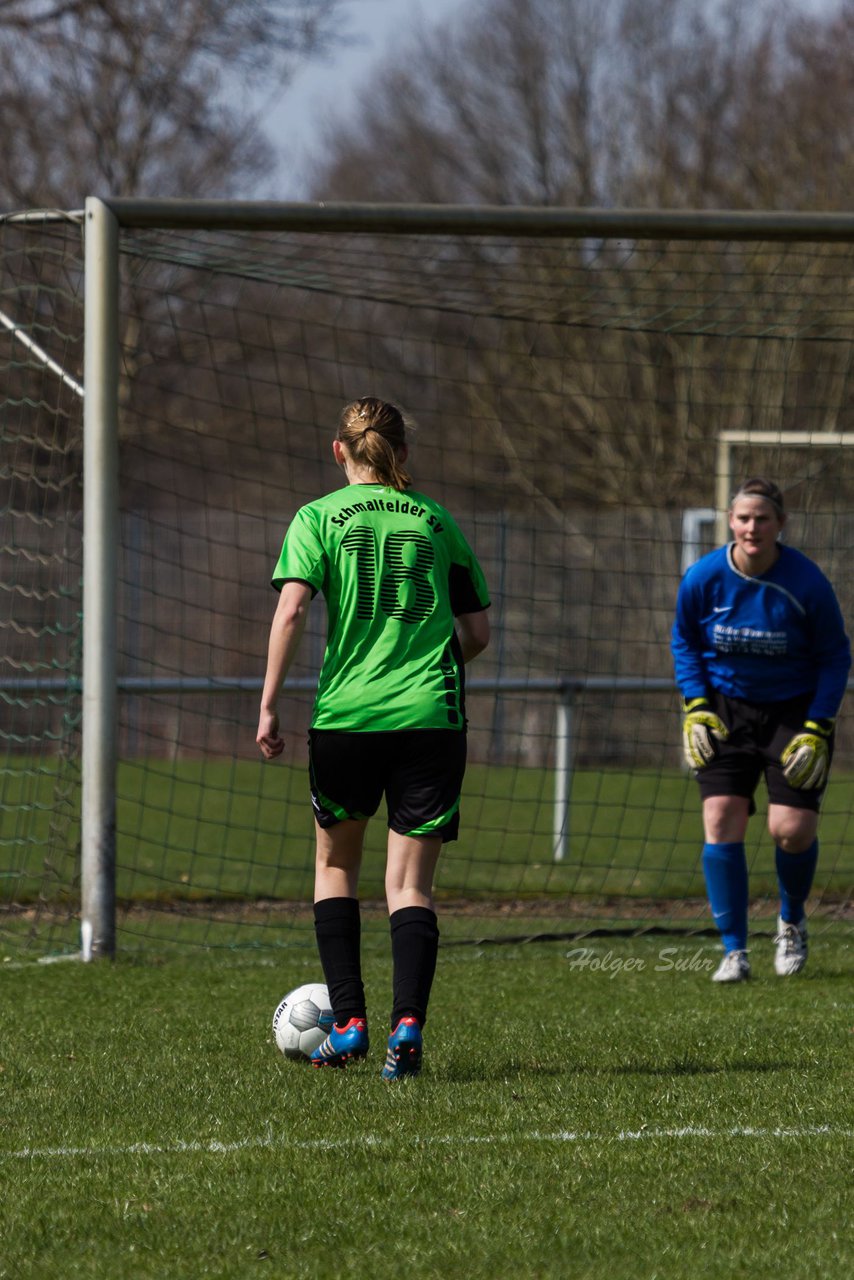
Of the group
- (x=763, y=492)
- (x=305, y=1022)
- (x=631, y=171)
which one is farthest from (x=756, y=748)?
(x=631, y=171)

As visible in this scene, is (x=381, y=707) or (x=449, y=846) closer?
(x=381, y=707)

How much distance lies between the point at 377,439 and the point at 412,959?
1.44 metres

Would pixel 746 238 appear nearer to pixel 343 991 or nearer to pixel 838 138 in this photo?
pixel 343 991

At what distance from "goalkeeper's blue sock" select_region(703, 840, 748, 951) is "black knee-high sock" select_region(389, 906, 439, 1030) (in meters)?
2.20

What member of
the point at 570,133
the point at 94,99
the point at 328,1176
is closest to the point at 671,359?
the point at 570,133

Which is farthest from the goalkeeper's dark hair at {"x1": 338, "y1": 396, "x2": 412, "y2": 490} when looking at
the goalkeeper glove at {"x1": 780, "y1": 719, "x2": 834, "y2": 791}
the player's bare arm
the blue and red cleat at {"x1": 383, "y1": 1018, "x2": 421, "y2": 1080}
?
the goalkeeper glove at {"x1": 780, "y1": 719, "x2": 834, "y2": 791}

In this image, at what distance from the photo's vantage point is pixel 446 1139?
4039 millimetres

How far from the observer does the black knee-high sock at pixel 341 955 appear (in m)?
4.77

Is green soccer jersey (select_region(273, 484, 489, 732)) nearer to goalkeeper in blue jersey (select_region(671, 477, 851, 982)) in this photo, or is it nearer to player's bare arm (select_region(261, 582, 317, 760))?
player's bare arm (select_region(261, 582, 317, 760))

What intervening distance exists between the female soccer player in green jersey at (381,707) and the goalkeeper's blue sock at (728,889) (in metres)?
2.13

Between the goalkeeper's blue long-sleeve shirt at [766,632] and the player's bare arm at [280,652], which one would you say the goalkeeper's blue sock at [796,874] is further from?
the player's bare arm at [280,652]

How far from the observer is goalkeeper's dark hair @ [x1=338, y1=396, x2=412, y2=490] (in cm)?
484

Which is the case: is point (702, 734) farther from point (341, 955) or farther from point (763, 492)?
point (341, 955)

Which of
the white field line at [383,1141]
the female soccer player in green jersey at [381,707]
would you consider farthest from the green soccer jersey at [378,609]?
the white field line at [383,1141]
